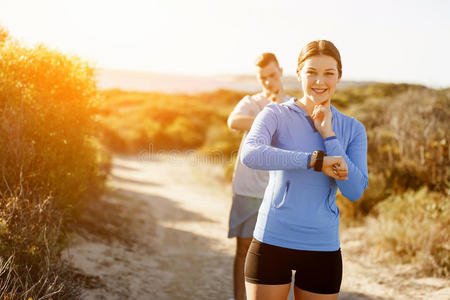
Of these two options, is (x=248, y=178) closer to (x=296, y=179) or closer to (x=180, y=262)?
(x=296, y=179)

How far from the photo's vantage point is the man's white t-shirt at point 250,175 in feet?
12.2

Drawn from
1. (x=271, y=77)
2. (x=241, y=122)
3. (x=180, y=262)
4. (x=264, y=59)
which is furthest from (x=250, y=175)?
(x=180, y=262)

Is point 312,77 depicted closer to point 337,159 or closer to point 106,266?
point 337,159

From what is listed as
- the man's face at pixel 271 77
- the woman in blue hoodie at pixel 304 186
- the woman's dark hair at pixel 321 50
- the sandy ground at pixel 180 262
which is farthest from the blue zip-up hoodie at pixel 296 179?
the sandy ground at pixel 180 262

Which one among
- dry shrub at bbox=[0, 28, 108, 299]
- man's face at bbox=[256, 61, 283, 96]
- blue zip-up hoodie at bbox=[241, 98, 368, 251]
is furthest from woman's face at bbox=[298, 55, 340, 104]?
dry shrub at bbox=[0, 28, 108, 299]

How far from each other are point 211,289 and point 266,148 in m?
3.96

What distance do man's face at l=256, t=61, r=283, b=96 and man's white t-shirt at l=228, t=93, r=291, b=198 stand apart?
10cm

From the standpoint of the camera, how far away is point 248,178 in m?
3.74

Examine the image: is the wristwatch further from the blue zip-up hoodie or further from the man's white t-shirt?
the man's white t-shirt

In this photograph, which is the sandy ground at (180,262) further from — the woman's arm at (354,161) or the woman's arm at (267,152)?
the woman's arm at (354,161)

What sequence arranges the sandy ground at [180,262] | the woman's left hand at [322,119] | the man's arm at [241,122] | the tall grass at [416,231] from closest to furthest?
the woman's left hand at [322,119]
the man's arm at [241,122]
the sandy ground at [180,262]
the tall grass at [416,231]

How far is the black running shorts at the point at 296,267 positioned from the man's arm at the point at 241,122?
1702 mm

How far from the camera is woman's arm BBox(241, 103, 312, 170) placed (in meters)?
1.95

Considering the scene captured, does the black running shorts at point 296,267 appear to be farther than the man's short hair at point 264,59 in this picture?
No
